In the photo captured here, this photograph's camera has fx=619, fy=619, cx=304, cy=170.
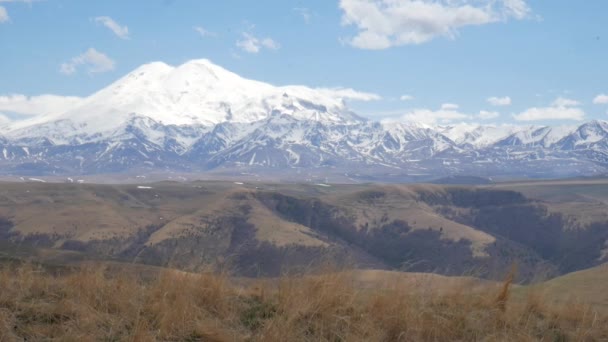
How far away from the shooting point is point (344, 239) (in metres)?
195

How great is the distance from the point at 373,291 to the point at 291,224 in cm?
17974

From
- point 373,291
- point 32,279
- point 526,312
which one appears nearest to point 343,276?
point 373,291

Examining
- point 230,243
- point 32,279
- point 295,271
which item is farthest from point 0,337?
point 230,243

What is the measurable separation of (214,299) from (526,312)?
5.01 metres

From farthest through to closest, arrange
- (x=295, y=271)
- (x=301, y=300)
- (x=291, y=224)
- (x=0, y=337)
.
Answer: (x=291, y=224)
(x=295, y=271)
(x=301, y=300)
(x=0, y=337)

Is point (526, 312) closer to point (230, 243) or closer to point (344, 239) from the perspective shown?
point (230, 243)

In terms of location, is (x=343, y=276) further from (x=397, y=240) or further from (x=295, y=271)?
(x=397, y=240)

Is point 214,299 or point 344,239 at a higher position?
point 214,299

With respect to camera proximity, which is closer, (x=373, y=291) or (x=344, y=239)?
(x=373, y=291)

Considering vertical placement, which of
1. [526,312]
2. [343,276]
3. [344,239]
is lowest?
[344,239]

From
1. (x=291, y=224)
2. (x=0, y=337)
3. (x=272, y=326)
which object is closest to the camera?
(x=0, y=337)

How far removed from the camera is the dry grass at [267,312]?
26.6 ft

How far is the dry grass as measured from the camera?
8.09 m

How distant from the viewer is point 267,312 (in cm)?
924
